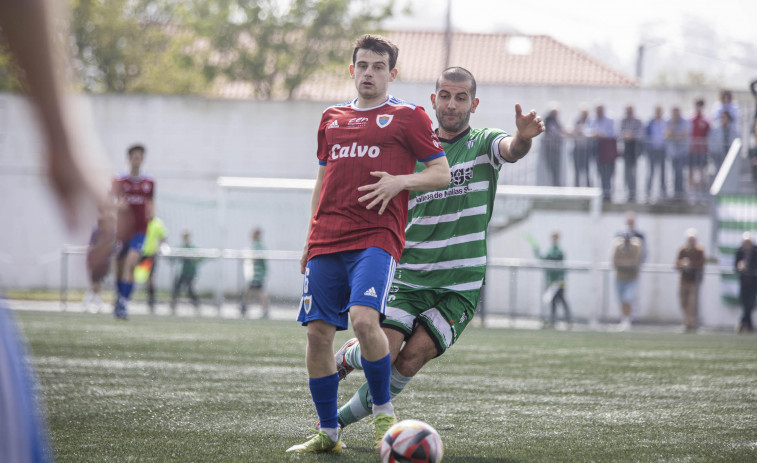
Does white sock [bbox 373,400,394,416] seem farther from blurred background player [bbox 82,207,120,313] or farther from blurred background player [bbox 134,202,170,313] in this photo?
blurred background player [bbox 134,202,170,313]

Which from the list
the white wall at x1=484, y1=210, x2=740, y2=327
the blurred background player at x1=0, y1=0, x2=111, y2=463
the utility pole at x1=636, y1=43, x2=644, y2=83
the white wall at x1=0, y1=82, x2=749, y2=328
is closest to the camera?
the blurred background player at x1=0, y1=0, x2=111, y2=463

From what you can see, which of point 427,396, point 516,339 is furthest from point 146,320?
point 427,396

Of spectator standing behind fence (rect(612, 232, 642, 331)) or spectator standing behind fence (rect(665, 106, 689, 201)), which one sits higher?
spectator standing behind fence (rect(665, 106, 689, 201))

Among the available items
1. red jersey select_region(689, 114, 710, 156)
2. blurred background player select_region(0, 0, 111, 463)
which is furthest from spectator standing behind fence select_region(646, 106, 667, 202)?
blurred background player select_region(0, 0, 111, 463)

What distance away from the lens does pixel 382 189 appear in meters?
4.45

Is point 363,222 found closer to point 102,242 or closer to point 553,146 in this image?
point 102,242

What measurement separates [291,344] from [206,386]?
4.06m

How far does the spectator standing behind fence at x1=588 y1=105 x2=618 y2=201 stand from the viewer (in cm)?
1945

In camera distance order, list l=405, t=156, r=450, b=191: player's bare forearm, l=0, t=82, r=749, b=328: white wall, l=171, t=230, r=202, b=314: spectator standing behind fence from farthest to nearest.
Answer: l=0, t=82, r=749, b=328: white wall, l=171, t=230, r=202, b=314: spectator standing behind fence, l=405, t=156, r=450, b=191: player's bare forearm

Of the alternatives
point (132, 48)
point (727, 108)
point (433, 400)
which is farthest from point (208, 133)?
point (433, 400)

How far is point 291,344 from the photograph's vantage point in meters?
11.2

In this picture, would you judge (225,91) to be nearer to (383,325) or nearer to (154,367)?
(154,367)

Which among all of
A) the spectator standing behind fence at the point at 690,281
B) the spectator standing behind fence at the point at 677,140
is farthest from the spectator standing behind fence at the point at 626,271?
the spectator standing behind fence at the point at 677,140

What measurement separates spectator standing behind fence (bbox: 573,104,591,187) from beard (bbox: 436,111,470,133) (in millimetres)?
14759
